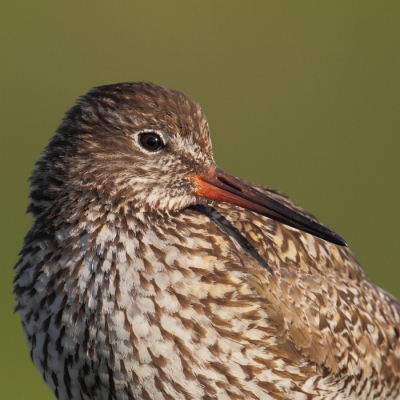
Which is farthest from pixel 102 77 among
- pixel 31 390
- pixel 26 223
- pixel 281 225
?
pixel 281 225

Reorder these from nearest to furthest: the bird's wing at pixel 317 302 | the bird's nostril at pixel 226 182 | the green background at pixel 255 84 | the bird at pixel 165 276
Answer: the bird at pixel 165 276 → the bird's wing at pixel 317 302 → the bird's nostril at pixel 226 182 → the green background at pixel 255 84

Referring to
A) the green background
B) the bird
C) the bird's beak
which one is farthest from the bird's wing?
the green background

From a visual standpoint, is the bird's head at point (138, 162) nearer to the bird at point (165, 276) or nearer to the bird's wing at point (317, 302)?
the bird at point (165, 276)

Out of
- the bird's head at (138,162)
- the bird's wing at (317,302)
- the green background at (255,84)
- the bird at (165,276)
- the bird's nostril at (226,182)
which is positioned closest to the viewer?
the bird at (165,276)

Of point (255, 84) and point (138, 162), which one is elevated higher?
point (255, 84)

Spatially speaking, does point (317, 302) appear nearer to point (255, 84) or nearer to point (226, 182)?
point (226, 182)

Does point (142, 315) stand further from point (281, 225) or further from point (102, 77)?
point (102, 77)

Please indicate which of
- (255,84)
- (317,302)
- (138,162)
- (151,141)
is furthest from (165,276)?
(255,84)

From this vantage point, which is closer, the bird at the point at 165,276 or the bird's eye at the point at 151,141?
the bird at the point at 165,276

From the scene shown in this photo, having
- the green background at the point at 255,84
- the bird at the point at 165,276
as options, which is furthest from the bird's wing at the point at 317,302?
the green background at the point at 255,84
